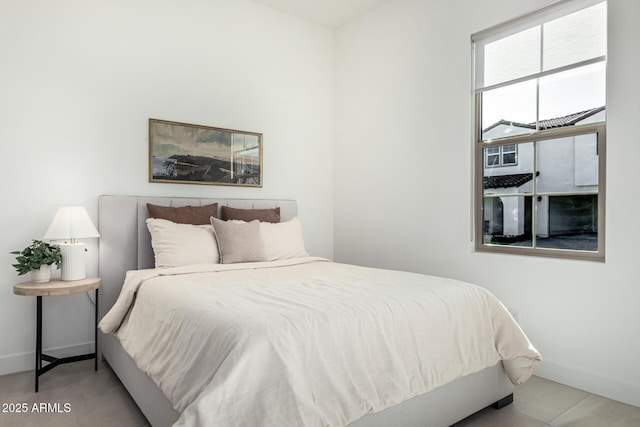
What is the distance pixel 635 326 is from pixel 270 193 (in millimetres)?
3029

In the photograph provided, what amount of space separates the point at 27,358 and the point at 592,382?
12.3 feet

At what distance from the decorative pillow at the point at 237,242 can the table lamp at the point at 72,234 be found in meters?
0.85

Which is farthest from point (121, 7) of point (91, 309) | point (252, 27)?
point (91, 309)

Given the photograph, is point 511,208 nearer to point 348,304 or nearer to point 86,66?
point 348,304

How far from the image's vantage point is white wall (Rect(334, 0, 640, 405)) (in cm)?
241

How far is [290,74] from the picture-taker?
168 inches

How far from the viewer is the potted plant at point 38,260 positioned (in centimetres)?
262

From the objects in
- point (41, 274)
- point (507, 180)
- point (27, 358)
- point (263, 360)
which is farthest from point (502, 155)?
point (27, 358)

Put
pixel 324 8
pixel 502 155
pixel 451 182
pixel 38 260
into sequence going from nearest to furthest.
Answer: pixel 38 260 < pixel 502 155 < pixel 451 182 < pixel 324 8

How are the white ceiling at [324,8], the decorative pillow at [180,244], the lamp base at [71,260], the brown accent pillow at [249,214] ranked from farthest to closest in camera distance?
the white ceiling at [324,8], the brown accent pillow at [249,214], the decorative pillow at [180,244], the lamp base at [71,260]

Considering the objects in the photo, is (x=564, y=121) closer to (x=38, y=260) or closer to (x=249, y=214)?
(x=249, y=214)

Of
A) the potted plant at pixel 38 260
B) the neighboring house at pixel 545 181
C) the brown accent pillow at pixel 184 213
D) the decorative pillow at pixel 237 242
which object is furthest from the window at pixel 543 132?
the potted plant at pixel 38 260

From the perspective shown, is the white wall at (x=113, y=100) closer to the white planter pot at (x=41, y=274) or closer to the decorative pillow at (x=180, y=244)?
the white planter pot at (x=41, y=274)

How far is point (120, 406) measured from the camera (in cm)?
229
